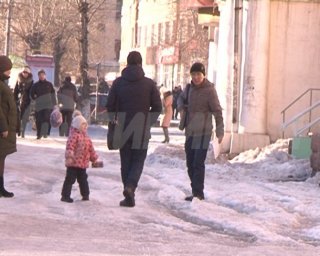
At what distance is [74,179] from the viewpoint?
12.0 meters

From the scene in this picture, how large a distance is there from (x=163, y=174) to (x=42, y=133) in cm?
930

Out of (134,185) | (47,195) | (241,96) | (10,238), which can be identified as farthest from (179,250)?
(241,96)

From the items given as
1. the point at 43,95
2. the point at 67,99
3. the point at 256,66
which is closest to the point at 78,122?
the point at 256,66

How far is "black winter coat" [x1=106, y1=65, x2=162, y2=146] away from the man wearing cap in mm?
765

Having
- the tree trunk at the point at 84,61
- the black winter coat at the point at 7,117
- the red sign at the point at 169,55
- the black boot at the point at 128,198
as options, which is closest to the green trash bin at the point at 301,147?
the black boot at the point at 128,198

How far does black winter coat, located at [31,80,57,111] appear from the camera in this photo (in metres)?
23.2

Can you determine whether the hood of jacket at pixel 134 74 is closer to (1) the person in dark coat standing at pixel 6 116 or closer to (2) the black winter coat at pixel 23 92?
(1) the person in dark coat standing at pixel 6 116

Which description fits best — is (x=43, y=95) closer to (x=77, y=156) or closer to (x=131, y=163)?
(x=77, y=156)

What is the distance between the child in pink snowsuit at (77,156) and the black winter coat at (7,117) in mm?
710

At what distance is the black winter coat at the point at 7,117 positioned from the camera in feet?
38.8

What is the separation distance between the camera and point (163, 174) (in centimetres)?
A: 1592

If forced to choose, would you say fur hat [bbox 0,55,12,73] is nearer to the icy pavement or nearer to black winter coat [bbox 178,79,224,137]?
the icy pavement

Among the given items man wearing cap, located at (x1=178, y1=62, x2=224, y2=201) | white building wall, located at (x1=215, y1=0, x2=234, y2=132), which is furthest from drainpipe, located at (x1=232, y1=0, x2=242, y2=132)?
man wearing cap, located at (x1=178, y1=62, x2=224, y2=201)

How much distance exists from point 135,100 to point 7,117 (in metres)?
1.60
